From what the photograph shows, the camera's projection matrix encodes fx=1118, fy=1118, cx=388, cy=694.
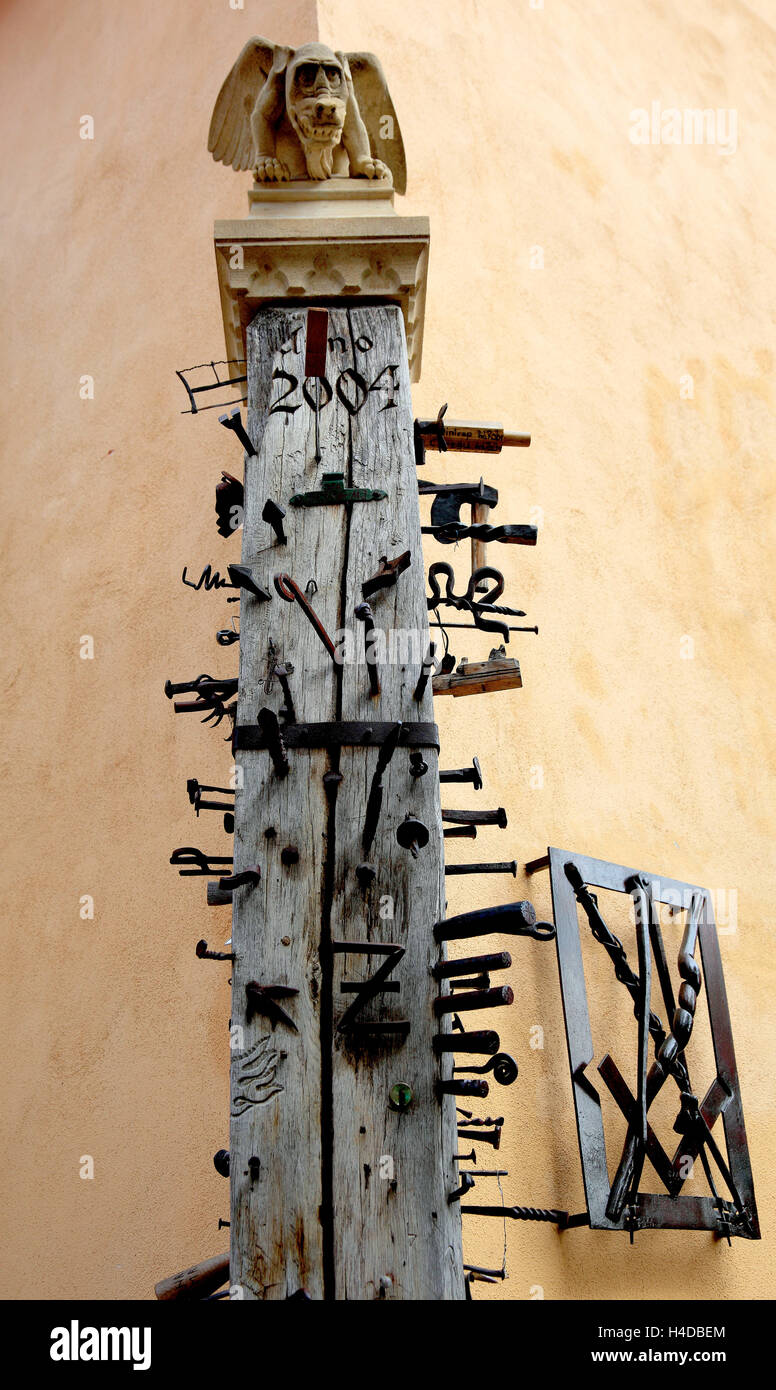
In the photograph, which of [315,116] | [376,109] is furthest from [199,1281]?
[376,109]

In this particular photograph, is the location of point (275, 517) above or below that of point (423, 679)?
above

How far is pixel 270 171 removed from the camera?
247 cm

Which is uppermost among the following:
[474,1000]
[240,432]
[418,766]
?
[240,432]

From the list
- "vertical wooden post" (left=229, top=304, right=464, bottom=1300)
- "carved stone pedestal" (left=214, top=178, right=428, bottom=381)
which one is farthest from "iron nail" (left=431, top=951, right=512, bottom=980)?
"carved stone pedestal" (left=214, top=178, right=428, bottom=381)

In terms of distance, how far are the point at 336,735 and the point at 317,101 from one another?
158 centimetres

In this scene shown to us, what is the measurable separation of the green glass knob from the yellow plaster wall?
1.40 metres

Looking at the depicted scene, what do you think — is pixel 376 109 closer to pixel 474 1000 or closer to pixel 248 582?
pixel 248 582

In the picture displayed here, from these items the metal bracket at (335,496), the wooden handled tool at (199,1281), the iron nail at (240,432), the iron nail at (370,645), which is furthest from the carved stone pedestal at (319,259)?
the wooden handled tool at (199,1281)

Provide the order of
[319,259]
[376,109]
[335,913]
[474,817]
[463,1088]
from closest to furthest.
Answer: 1. [463,1088]
2. [335,913]
3. [474,817]
4. [319,259]
5. [376,109]

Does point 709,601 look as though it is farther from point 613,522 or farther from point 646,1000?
point 646,1000

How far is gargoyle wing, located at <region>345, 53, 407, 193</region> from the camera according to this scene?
2.72m

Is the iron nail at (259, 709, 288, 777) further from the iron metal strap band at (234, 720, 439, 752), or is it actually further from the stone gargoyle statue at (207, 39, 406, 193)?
the stone gargoyle statue at (207, 39, 406, 193)

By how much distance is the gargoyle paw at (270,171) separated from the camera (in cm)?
246

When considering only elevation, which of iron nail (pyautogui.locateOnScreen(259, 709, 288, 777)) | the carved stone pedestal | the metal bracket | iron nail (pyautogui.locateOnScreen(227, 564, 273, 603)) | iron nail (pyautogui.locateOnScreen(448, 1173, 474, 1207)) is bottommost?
iron nail (pyautogui.locateOnScreen(448, 1173, 474, 1207))
